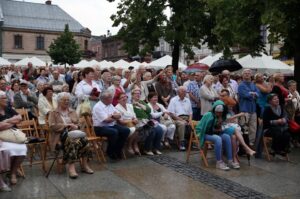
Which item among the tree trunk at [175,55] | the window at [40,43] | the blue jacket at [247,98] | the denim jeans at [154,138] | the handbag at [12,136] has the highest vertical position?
the window at [40,43]

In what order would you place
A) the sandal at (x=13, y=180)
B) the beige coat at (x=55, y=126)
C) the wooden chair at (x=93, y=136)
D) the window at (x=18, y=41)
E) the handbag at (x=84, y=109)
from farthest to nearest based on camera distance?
the window at (x=18, y=41) → the handbag at (x=84, y=109) → the wooden chair at (x=93, y=136) → the beige coat at (x=55, y=126) → the sandal at (x=13, y=180)

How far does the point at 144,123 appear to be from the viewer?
953 centimetres

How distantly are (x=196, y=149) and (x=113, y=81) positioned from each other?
2451mm

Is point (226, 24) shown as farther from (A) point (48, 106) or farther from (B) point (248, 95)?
(A) point (48, 106)

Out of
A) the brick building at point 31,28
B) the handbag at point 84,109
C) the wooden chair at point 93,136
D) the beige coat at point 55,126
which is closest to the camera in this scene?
the beige coat at point 55,126

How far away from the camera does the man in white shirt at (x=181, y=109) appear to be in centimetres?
1022

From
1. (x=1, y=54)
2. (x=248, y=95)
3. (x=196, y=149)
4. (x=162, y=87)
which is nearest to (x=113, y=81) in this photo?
(x=162, y=87)

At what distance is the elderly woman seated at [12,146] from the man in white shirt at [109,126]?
5.88 feet

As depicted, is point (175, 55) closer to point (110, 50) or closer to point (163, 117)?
point (163, 117)

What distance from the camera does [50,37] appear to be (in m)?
79.0

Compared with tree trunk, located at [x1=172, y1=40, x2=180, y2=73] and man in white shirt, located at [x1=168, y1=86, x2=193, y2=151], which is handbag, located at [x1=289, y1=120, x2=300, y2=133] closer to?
man in white shirt, located at [x1=168, y1=86, x2=193, y2=151]

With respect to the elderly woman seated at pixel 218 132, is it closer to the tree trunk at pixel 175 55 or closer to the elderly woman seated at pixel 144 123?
the elderly woman seated at pixel 144 123

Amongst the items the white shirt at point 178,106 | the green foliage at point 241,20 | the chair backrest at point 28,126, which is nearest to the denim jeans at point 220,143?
the white shirt at point 178,106

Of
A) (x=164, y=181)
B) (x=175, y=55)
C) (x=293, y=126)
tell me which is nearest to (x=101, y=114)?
Result: (x=164, y=181)
